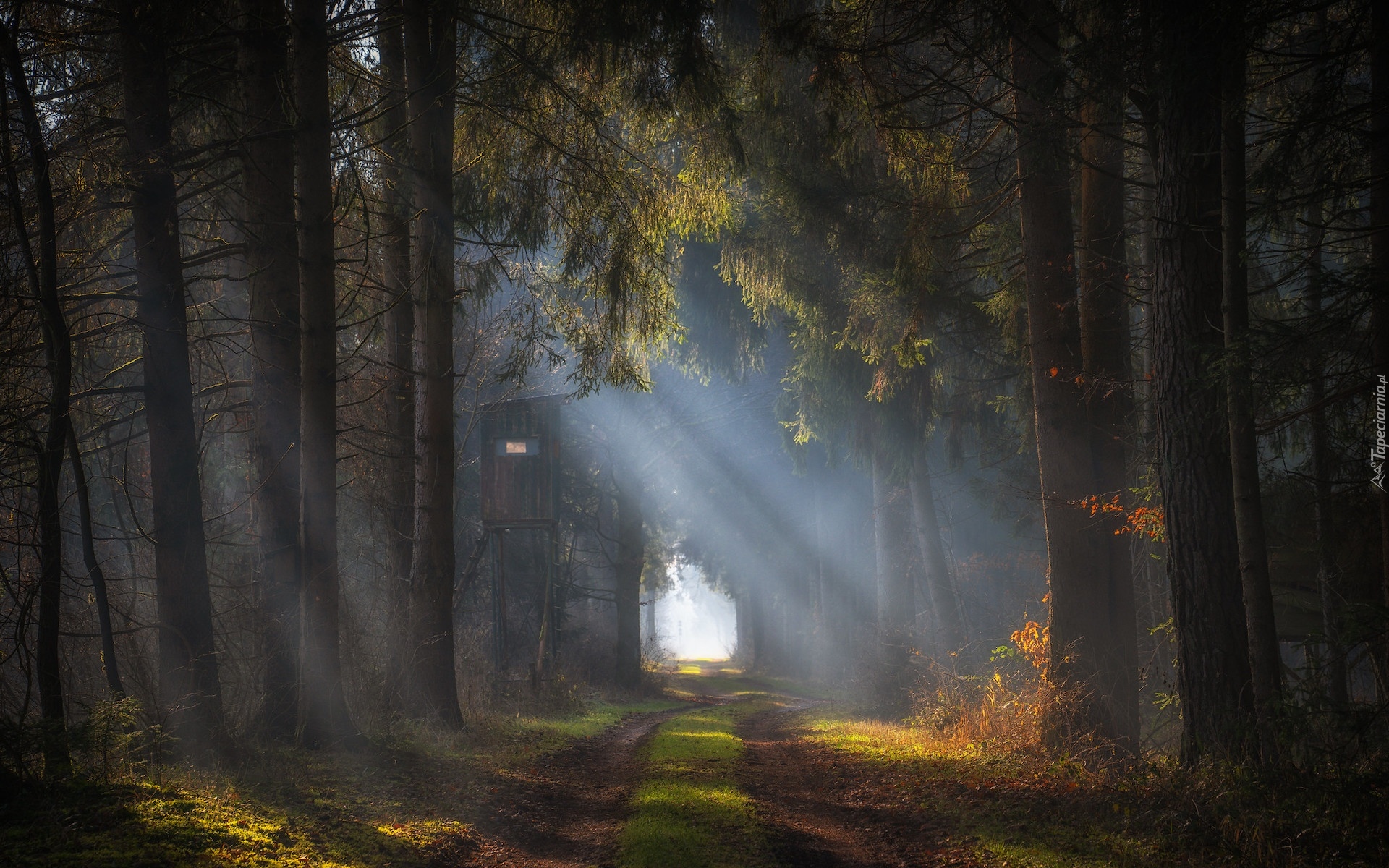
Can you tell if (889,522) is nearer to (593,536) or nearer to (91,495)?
(593,536)

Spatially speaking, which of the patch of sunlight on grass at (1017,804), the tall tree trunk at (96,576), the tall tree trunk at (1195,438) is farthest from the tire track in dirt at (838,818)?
the tall tree trunk at (96,576)

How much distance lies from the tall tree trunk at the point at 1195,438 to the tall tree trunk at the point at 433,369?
7640mm

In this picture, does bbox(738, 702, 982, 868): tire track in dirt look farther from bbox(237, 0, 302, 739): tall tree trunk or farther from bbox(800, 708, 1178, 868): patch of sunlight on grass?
bbox(237, 0, 302, 739): tall tree trunk

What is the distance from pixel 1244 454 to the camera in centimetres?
716

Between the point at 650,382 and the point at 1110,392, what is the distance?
19.0 feet

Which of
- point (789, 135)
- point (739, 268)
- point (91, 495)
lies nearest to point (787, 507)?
point (739, 268)

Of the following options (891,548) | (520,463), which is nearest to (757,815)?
(520,463)

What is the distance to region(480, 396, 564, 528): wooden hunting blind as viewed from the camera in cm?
1817

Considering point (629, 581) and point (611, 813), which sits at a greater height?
point (629, 581)

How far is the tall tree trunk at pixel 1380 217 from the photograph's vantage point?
557 centimetres

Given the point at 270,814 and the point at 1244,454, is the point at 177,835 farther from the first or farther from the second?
the point at 1244,454

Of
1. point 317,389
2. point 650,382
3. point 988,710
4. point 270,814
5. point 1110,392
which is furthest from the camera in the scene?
point 650,382

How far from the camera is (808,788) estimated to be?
855 cm

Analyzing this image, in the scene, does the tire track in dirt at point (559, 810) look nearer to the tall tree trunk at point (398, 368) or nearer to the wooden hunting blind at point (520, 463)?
the tall tree trunk at point (398, 368)
